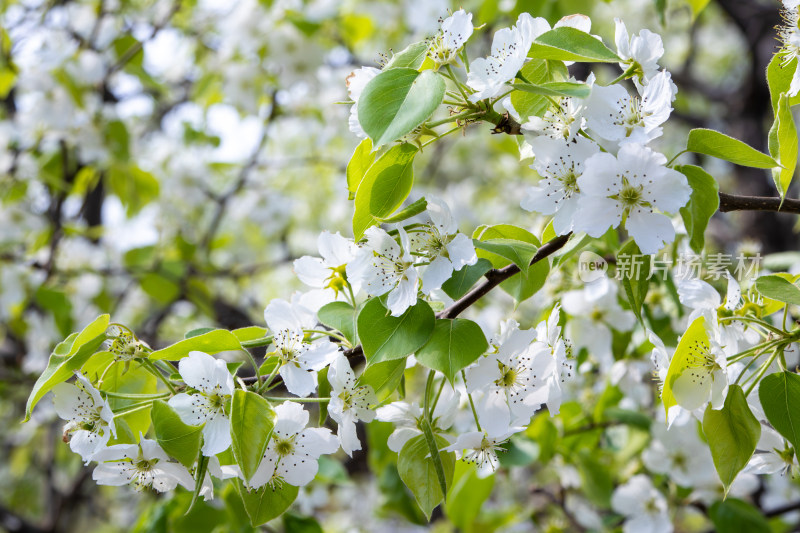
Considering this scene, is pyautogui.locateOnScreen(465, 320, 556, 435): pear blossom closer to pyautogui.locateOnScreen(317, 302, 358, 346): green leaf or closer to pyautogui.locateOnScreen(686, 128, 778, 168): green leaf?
pyautogui.locateOnScreen(317, 302, 358, 346): green leaf

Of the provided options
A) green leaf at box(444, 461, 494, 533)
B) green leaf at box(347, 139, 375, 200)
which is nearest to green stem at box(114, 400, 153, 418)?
green leaf at box(347, 139, 375, 200)

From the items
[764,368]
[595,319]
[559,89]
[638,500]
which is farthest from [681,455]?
[559,89]

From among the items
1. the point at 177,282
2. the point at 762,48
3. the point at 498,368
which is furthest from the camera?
the point at 762,48

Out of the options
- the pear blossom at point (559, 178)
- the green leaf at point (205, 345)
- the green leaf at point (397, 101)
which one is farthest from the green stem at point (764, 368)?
the green leaf at point (205, 345)

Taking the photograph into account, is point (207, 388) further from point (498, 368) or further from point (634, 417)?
point (634, 417)

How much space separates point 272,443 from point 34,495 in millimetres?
5813

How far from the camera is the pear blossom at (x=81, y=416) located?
88cm

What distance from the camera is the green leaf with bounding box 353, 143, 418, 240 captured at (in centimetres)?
87

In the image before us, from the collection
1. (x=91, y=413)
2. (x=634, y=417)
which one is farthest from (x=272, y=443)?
(x=634, y=417)

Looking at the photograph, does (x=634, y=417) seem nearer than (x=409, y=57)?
No

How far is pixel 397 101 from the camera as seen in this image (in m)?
0.79

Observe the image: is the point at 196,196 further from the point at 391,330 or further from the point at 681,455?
the point at 391,330

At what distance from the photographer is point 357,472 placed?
14.6 ft

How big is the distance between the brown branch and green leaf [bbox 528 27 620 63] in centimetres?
23
